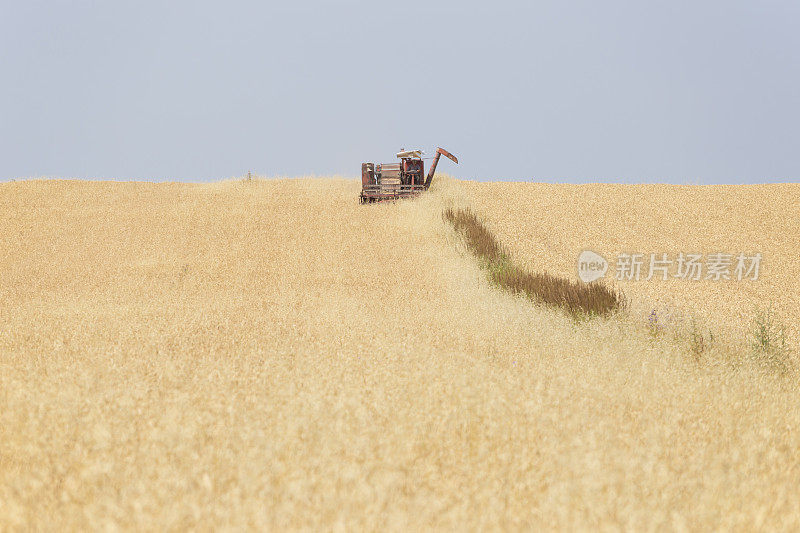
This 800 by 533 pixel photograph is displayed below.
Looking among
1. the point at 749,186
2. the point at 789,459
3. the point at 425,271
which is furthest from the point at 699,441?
the point at 749,186

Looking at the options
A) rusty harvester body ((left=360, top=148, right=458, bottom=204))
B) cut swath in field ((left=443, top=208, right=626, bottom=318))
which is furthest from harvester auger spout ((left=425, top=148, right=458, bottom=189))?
cut swath in field ((left=443, top=208, right=626, bottom=318))

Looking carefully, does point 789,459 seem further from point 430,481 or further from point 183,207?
point 183,207

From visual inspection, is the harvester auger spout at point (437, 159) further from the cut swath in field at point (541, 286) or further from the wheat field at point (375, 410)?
the wheat field at point (375, 410)

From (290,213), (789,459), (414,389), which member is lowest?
(789,459)

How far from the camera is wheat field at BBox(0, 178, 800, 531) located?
265cm

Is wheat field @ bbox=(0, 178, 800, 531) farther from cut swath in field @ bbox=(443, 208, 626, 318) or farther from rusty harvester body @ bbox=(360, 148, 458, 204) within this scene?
rusty harvester body @ bbox=(360, 148, 458, 204)

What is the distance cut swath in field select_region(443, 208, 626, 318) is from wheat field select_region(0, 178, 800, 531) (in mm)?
386

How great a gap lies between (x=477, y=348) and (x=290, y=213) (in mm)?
12152

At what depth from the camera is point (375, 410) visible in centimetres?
356

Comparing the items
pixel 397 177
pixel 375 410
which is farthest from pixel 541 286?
pixel 397 177

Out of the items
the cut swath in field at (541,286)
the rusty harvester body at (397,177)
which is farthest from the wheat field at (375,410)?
the rusty harvester body at (397,177)

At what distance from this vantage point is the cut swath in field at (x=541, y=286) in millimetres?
7957

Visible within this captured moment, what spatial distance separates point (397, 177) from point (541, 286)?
10.1 metres

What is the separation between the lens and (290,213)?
55.1 feet
